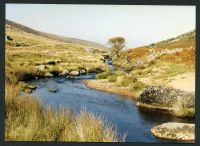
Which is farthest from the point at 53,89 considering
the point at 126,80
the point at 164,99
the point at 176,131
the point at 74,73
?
the point at 176,131

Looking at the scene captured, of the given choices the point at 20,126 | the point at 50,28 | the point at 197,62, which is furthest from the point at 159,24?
the point at 20,126

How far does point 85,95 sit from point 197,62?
210 centimetres

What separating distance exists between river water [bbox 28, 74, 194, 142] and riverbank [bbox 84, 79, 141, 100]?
0.08 meters

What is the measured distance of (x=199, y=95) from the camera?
7.63 metres

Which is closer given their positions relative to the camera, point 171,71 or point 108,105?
point 108,105

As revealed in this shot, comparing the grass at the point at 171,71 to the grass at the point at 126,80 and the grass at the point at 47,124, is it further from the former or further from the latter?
the grass at the point at 47,124

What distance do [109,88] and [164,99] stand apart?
106 cm

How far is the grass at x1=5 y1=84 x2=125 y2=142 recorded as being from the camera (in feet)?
24.0

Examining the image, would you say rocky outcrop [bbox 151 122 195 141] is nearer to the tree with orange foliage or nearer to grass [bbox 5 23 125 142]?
grass [bbox 5 23 125 142]

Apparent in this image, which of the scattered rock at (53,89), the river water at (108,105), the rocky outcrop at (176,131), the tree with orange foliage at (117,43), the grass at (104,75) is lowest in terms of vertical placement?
the rocky outcrop at (176,131)

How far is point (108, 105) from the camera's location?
314 inches

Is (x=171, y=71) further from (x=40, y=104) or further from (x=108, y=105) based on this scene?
(x=40, y=104)

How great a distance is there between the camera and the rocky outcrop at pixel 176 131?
7504 mm

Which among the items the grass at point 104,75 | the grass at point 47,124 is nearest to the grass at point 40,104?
the grass at point 47,124
